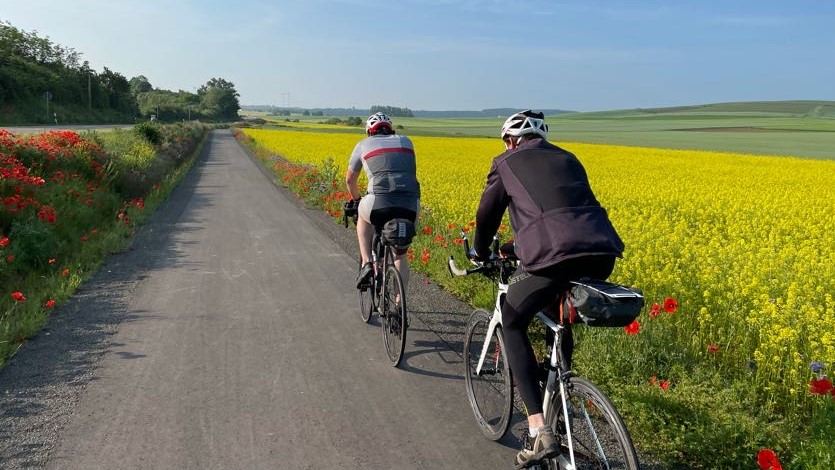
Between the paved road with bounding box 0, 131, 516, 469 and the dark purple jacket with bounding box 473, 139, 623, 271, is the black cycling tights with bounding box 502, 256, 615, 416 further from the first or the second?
the paved road with bounding box 0, 131, 516, 469

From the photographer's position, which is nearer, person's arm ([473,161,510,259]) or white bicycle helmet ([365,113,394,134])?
person's arm ([473,161,510,259])

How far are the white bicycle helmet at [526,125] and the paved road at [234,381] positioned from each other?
194cm

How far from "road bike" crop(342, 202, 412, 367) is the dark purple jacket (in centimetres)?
203

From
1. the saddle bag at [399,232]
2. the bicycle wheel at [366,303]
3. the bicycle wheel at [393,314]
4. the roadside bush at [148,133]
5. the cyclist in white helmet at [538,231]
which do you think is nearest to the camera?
the cyclist in white helmet at [538,231]

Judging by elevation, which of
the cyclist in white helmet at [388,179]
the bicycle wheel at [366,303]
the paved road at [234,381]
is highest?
the cyclist in white helmet at [388,179]

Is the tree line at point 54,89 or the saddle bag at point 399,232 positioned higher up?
the tree line at point 54,89

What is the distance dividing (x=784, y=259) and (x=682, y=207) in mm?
6299

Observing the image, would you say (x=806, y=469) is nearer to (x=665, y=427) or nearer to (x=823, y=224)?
(x=665, y=427)

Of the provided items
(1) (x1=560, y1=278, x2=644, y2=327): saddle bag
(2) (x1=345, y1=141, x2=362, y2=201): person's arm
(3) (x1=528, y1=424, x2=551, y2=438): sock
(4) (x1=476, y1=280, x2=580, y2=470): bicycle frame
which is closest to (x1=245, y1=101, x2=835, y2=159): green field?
(2) (x1=345, y1=141, x2=362, y2=201): person's arm

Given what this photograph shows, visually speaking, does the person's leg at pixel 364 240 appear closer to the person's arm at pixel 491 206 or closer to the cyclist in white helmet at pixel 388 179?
the cyclist in white helmet at pixel 388 179

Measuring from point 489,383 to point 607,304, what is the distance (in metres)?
1.58

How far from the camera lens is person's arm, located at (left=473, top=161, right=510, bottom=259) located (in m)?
3.07

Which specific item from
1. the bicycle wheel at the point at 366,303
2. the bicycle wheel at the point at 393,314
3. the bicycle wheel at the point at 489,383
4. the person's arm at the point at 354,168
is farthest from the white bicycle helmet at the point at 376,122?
the bicycle wheel at the point at 489,383

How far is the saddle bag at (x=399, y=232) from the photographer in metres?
4.95
